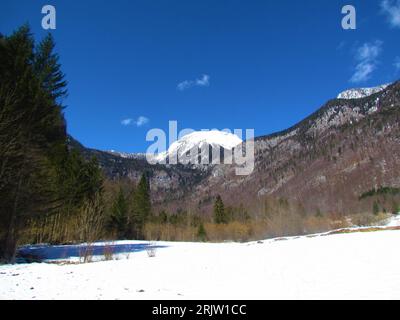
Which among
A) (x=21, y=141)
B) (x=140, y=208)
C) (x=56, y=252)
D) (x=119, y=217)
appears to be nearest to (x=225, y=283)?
(x=21, y=141)

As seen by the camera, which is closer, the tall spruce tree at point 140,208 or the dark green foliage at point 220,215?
the tall spruce tree at point 140,208

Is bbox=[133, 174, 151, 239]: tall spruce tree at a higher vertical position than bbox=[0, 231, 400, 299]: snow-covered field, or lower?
higher

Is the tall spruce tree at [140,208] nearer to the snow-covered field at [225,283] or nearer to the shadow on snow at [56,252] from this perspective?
the shadow on snow at [56,252]

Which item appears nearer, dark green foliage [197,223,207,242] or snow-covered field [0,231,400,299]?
snow-covered field [0,231,400,299]

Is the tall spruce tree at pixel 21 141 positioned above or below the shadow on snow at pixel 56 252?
above

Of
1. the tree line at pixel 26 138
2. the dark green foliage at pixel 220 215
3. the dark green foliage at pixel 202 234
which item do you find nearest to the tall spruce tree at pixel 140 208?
the dark green foliage at pixel 202 234

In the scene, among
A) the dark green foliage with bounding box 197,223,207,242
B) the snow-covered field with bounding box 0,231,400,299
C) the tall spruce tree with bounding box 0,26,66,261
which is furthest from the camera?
the dark green foliage with bounding box 197,223,207,242

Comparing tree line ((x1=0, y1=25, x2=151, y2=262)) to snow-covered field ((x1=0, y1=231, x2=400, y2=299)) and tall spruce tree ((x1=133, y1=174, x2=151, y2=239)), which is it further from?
tall spruce tree ((x1=133, y1=174, x2=151, y2=239))

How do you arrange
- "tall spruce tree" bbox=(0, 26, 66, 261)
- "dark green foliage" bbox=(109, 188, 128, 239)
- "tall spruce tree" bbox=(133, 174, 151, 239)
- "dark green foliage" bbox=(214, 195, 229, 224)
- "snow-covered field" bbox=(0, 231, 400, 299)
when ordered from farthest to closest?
"dark green foliage" bbox=(214, 195, 229, 224)
"tall spruce tree" bbox=(133, 174, 151, 239)
"dark green foliage" bbox=(109, 188, 128, 239)
"tall spruce tree" bbox=(0, 26, 66, 261)
"snow-covered field" bbox=(0, 231, 400, 299)

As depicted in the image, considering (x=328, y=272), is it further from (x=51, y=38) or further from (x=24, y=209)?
(x=51, y=38)

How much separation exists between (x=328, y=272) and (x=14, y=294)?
23.6 feet

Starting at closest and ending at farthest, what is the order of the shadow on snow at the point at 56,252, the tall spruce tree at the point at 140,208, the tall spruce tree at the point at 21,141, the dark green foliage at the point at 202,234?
the tall spruce tree at the point at 21,141 < the shadow on snow at the point at 56,252 < the tall spruce tree at the point at 140,208 < the dark green foliage at the point at 202,234

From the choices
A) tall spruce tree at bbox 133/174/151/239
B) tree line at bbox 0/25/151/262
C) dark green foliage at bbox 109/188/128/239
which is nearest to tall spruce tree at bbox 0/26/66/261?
tree line at bbox 0/25/151/262

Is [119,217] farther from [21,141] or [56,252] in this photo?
[21,141]
